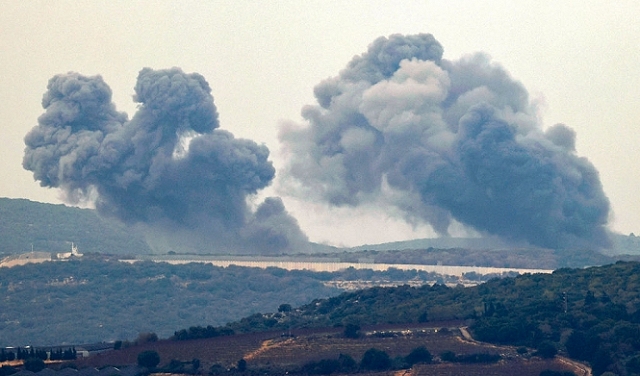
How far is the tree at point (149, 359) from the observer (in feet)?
446

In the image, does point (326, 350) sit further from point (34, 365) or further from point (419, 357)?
point (34, 365)

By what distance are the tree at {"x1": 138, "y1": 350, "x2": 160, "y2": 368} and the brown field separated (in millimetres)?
625

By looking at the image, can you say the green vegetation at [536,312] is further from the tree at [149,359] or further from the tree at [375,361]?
the tree at [149,359]

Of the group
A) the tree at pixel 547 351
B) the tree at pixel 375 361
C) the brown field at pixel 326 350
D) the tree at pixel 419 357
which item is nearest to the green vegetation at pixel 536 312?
the tree at pixel 547 351

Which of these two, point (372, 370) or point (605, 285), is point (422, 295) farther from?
point (372, 370)

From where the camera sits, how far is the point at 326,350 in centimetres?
13612

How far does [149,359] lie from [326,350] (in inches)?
529

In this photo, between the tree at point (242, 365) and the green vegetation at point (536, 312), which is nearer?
the green vegetation at point (536, 312)

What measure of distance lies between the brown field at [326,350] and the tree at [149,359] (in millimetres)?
625

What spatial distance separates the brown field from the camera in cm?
12825

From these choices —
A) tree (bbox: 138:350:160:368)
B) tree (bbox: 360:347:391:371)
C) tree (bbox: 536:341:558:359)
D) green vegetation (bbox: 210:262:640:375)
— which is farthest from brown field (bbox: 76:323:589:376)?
green vegetation (bbox: 210:262:640:375)

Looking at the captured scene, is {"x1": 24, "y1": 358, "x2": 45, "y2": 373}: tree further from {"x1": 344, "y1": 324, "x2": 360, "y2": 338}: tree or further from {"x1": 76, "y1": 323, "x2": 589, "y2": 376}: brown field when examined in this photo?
{"x1": 344, "y1": 324, "x2": 360, "y2": 338}: tree

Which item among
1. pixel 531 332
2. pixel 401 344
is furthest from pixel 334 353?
pixel 531 332

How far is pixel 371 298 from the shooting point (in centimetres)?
17050
